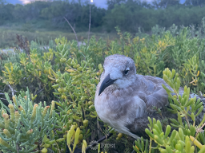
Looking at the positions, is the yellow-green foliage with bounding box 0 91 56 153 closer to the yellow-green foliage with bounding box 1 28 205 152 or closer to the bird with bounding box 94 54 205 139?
the yellow-green foliage with bounding box 1 28 205 152

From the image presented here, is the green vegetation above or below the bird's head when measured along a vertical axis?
below

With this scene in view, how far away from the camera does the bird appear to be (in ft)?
2.57

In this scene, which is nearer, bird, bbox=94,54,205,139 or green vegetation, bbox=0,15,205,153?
green vegetation, bbox=0,15,205,153

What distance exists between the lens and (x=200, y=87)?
1.21 metres

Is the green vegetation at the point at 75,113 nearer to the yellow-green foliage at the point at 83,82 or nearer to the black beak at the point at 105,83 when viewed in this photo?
the yellow-green foliage at the point at 83,82

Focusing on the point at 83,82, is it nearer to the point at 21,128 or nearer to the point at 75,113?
the point at 75,113

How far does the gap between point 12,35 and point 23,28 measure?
26 cm

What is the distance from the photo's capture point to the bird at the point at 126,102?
30.8 inches

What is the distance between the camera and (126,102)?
0.82 metres

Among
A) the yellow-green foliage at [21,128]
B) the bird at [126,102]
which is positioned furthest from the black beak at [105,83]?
the yellow-green foliage at [21,128]

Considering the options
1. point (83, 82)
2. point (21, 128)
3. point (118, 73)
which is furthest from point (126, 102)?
point (21, 128)

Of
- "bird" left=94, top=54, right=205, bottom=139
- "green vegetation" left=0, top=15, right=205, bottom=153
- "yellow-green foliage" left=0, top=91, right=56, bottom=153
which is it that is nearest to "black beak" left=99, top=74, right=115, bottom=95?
"bird" left=94, top=54, right=205, bottom=139

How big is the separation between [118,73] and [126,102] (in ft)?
0.58

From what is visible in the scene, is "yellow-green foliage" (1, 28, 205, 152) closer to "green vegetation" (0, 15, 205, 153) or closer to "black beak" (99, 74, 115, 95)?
"green vegetation" (0, 15, 205, 153)
